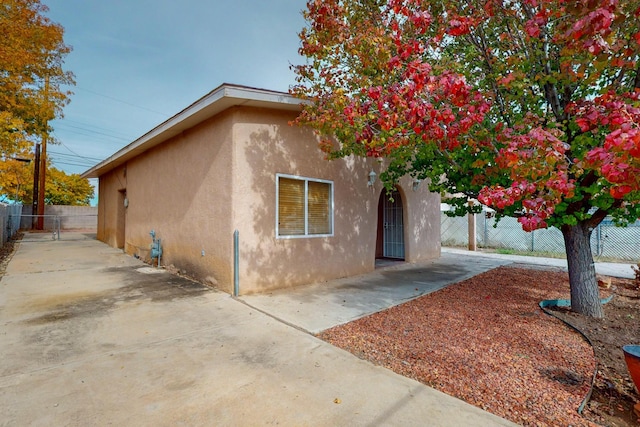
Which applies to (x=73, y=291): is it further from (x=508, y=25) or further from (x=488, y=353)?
(x=508, y=25)

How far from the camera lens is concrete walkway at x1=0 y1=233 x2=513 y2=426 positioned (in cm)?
223

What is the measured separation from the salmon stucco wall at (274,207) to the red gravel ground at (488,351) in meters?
2.26

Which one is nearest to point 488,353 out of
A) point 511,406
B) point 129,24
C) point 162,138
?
point 511,406

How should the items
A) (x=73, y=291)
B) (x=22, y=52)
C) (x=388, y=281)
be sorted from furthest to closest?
(x=22, y=52)
(x=388, y=281)
(x=73, y=291)

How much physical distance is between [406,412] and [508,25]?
16.5 ft

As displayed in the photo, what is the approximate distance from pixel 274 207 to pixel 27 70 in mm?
12892

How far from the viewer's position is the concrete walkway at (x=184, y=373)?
2.23 metres

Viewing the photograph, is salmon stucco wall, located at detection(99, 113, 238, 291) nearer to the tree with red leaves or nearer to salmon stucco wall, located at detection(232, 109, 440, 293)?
salmon stucco wall, located at detection(232, 109, 440, 293)

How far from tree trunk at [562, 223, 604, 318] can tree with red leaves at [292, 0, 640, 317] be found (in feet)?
0.05

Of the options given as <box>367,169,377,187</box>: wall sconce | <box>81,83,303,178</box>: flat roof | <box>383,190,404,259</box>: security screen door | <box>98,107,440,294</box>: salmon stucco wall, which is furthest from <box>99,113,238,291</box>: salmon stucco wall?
<box>383,190,404,259</box>: security screen door

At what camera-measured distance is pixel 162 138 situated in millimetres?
7711

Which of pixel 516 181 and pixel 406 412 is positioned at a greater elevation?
pixel 516 181

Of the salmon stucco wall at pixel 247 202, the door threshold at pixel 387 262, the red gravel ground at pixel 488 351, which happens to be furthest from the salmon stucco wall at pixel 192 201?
the door threshold at pixel 387 262

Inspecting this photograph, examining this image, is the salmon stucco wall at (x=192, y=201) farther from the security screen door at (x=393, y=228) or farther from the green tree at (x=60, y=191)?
the green tree at (x=60, y=191)
